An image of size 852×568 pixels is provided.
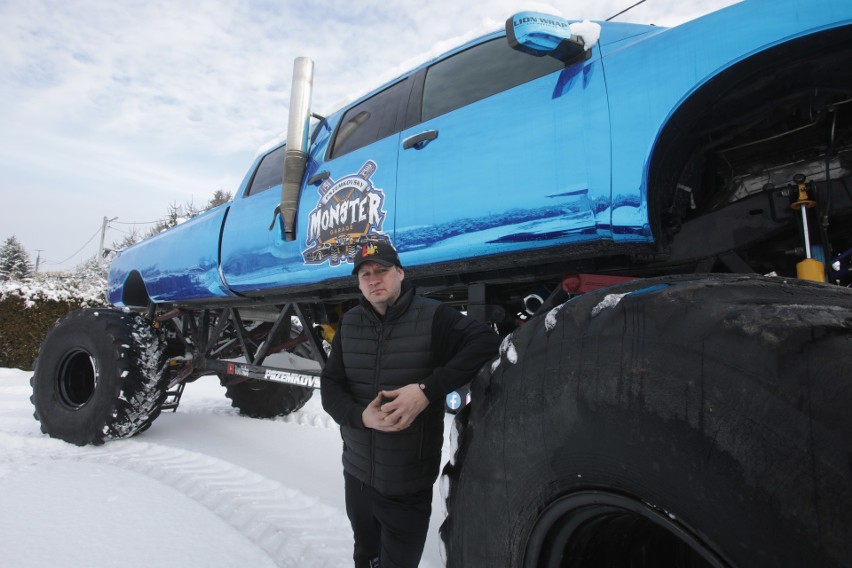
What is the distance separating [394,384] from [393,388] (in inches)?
0.7

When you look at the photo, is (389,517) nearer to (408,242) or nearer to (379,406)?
(379,406)

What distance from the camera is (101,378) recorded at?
163 inches

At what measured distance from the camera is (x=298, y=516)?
2.82 metres

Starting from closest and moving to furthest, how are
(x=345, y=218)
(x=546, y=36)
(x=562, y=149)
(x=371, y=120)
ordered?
(x=546, y=36), (x=562, y=149), (x=345, y=218), (x=371, y=120)

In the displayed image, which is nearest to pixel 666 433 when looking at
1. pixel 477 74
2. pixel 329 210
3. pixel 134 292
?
pixel 477 74

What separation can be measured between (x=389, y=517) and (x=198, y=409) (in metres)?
5.16

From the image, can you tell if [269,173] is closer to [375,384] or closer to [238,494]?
[238,494]

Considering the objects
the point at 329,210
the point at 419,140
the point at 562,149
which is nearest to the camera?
the point at 562,149

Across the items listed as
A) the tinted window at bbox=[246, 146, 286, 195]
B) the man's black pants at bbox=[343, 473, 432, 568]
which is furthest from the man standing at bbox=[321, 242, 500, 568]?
the tinted window at bbox=[246, 146, 286, 195]

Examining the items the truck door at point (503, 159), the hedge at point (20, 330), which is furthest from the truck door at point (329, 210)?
the hedge at point (20, 330)

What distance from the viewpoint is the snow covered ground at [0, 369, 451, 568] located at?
7.29 feet

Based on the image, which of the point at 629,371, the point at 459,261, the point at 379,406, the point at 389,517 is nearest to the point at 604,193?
the point at 459,261

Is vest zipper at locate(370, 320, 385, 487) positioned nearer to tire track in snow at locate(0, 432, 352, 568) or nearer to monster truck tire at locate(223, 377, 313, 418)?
tire track in snow at locate(0, 432, 352, 568)

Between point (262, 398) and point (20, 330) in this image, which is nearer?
point (262, 398)
